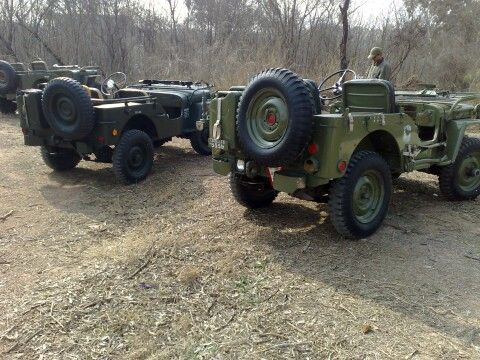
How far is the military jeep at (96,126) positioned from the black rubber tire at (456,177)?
3.86m

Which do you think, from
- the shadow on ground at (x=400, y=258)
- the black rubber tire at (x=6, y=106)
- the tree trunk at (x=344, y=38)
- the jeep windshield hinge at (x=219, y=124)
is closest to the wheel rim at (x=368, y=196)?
the shadow on ground at (x=400, y=258)

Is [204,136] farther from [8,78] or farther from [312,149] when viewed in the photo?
[8,78]

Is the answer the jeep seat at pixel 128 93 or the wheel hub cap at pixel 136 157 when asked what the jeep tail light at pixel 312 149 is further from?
the jeep seat at pixel 128 93

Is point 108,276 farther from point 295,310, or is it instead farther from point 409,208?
Result: point 409,208

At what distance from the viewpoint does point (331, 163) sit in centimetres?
390

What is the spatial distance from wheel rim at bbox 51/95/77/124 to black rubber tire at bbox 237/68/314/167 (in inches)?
119

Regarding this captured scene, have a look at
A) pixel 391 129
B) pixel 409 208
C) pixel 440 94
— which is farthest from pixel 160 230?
pixel 440 94

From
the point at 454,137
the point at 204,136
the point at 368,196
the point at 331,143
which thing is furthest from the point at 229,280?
the point at 204,136

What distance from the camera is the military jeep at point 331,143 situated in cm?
388

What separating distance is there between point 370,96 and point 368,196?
1111mm

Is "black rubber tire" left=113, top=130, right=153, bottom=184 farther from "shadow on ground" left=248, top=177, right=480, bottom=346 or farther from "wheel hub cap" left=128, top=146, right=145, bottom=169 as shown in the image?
"shadow on ground" left=248, top=177, right=480, bottom=346

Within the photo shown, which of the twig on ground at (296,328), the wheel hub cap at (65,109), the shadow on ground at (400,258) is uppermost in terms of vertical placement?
the wheel hub cap at (65,109)

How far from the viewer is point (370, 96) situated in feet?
16.1

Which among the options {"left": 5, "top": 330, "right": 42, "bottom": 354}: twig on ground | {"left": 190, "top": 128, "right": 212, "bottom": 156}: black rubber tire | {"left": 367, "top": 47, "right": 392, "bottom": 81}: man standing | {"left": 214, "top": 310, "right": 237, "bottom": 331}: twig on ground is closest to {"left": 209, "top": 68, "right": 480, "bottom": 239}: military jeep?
{"left": 214, "top": 310, "right": 237, "bottom": 331}: twig on ground
